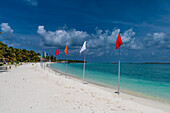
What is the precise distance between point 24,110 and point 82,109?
254cm

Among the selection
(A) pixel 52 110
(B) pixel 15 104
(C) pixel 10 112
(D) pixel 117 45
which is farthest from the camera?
(D) pixel 117 45

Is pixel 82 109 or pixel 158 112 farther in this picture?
pixel 158 112

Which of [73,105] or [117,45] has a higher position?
[117,45]

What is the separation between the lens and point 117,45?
9062 millimetres

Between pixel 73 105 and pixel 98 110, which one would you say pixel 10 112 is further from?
pixel 98 110

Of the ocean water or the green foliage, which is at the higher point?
the green foliage

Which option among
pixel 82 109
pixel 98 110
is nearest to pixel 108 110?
pixel 98 110

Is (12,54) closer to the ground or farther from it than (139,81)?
farther from it

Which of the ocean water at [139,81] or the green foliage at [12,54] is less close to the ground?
the green foliage at [12,54]

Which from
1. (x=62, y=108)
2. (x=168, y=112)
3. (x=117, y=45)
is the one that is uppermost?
(x=117, y=45)

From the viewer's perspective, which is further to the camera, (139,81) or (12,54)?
(12,54)

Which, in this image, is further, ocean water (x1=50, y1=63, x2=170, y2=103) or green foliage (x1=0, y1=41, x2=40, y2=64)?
green foliage (x1=0, y1=41, x2=40, y2=64)

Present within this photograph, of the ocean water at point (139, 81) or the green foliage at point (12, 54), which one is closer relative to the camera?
the ocean water at point (139, 81)

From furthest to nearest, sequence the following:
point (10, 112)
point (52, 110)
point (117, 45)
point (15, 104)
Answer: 1. point (117, 45)
2. point (15, 104)
3. point (52, 110)
4. point (10, 112)
